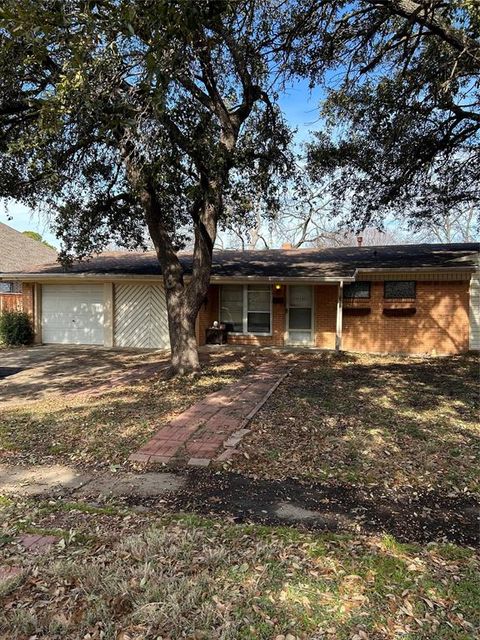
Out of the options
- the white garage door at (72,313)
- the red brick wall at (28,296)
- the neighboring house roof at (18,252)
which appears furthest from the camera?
the neighboring house roof at (18,252)

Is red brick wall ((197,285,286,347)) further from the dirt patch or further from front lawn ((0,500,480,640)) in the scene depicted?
front lawn ((0,500,480,640))

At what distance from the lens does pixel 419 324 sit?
1282cm

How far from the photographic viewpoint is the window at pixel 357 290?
43.6 ft

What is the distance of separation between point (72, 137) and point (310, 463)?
7182mm

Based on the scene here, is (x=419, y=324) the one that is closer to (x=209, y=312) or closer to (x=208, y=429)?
(x=209, y=312)

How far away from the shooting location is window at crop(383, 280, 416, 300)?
12.9m

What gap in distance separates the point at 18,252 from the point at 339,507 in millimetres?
23195

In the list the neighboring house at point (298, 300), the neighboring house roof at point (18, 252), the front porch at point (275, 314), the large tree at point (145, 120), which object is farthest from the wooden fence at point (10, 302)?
the front porch at point (275, 314)

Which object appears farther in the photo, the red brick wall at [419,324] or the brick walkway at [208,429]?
the red brick wall at [419,324]

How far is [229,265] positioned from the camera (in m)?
15.1

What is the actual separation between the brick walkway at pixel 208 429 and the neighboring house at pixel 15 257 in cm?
1188

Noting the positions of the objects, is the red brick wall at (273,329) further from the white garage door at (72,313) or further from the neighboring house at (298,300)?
the white garage door at (72,313)

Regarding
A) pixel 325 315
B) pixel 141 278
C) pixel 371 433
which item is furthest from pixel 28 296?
pixel 371 433

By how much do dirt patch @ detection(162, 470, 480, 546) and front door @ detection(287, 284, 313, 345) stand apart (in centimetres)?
1004
